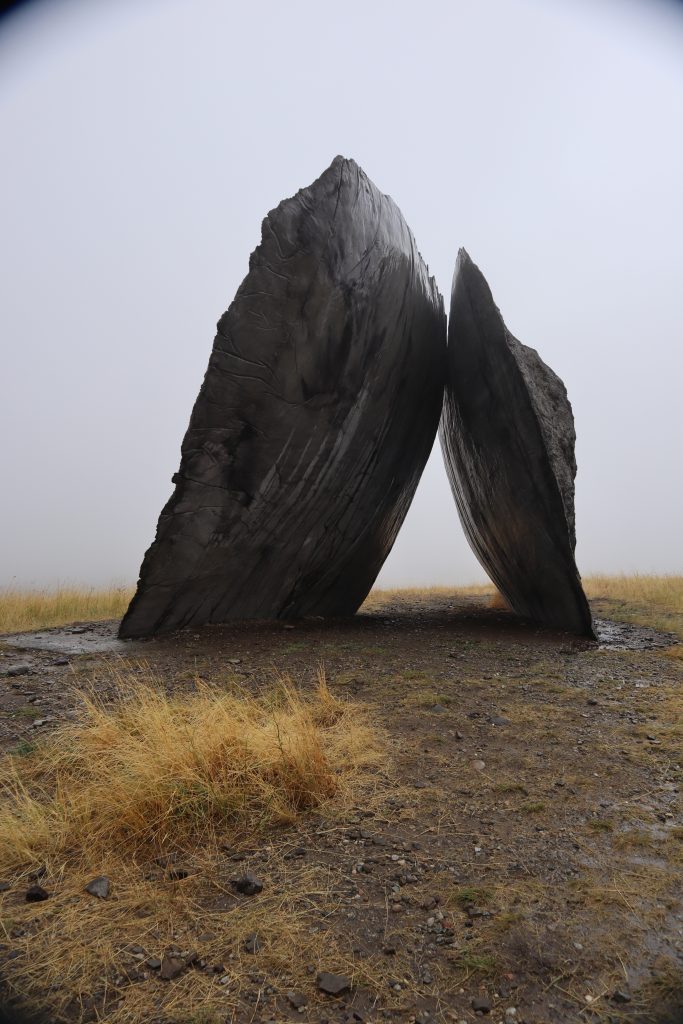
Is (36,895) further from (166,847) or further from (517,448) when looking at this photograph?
(517,448)

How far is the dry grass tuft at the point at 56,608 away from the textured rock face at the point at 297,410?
2476mm

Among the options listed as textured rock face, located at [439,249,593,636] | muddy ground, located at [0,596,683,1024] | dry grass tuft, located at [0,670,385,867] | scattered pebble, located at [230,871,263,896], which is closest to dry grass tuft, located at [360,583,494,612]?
textured rock face, located at [439,249,593,636]

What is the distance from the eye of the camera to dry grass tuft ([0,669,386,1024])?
1.84 metres

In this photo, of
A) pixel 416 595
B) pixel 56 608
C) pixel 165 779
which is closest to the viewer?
pixel 165 779

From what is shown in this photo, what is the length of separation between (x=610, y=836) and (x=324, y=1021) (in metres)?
1.35

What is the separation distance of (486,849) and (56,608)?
7.79m

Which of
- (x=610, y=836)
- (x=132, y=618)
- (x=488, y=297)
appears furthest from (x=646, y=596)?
(x=610, y=836)

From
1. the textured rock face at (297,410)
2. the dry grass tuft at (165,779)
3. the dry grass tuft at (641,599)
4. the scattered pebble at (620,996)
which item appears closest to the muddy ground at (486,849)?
the scattered pebble at (620,996)

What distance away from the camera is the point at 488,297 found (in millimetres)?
6352

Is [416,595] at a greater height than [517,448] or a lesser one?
lesser

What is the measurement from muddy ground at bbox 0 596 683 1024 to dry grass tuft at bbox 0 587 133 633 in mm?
3255

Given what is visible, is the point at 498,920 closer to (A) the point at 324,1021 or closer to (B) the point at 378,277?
(A) the point at 324,1021

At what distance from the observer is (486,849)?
2.46m

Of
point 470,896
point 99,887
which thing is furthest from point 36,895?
point 470,896
